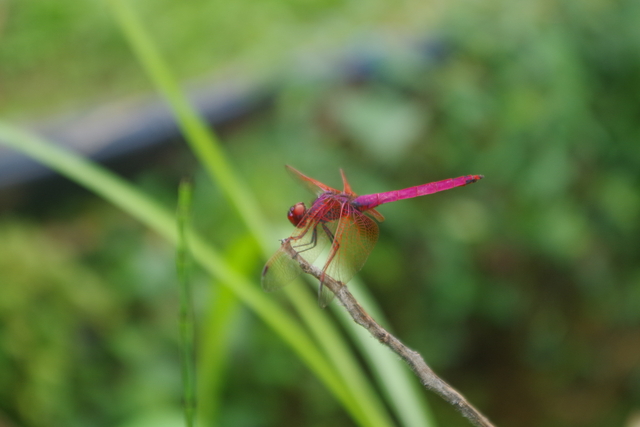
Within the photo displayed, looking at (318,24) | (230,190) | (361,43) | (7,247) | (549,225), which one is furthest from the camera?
(318,24)

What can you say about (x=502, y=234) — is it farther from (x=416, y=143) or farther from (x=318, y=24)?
(x=318, y=24)

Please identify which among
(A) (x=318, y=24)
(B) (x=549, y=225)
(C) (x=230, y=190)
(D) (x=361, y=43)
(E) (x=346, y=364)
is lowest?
(E) (x=346, y=364)

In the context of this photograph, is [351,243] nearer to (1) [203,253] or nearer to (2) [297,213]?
(2) [297,213]

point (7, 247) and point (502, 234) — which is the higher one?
point (502, 234)

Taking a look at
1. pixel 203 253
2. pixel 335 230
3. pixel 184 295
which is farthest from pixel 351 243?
pixel 184 295

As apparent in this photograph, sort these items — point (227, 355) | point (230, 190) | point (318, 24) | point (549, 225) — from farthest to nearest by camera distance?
point (318, 24) → point (549, 225) → point (227, 355) → point (230, 190)

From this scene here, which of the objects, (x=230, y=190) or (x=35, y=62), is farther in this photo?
(x=35, y=62)

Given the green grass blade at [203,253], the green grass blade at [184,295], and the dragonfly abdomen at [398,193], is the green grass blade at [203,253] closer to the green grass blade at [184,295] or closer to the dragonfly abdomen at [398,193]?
the dragonfly abdomen at [398,193]

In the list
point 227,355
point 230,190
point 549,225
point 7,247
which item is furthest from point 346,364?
point 549,225
